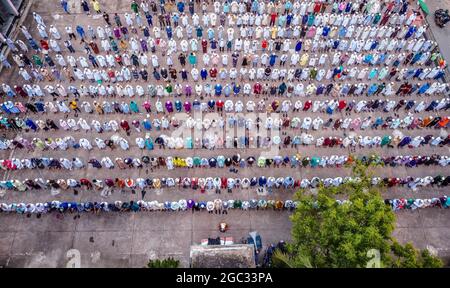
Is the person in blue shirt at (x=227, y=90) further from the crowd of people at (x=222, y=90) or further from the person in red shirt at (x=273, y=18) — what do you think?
the person in red shirt at (x=273, y=18)

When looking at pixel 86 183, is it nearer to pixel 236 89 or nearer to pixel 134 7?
pixel 236 89

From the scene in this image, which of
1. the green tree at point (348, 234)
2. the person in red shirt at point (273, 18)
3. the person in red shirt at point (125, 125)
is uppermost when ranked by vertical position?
the person in red shirt at point (273, 18)

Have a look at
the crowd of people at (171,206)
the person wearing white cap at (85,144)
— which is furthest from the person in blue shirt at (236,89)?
the person wearing white cap at (85,144)

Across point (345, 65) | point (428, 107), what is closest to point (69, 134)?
point (345, 65)

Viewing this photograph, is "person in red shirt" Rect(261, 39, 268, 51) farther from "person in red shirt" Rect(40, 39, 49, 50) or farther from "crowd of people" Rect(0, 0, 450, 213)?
"person in red shirt" Rect(40, 39, 49, 50)

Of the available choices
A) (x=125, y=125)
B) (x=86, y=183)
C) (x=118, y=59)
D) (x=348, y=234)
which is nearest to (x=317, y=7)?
(x=118, y=59)

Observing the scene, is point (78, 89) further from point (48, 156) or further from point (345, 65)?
point (345, 65)

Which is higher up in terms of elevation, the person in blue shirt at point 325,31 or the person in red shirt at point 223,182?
the person in blue shirt at point 325,31
